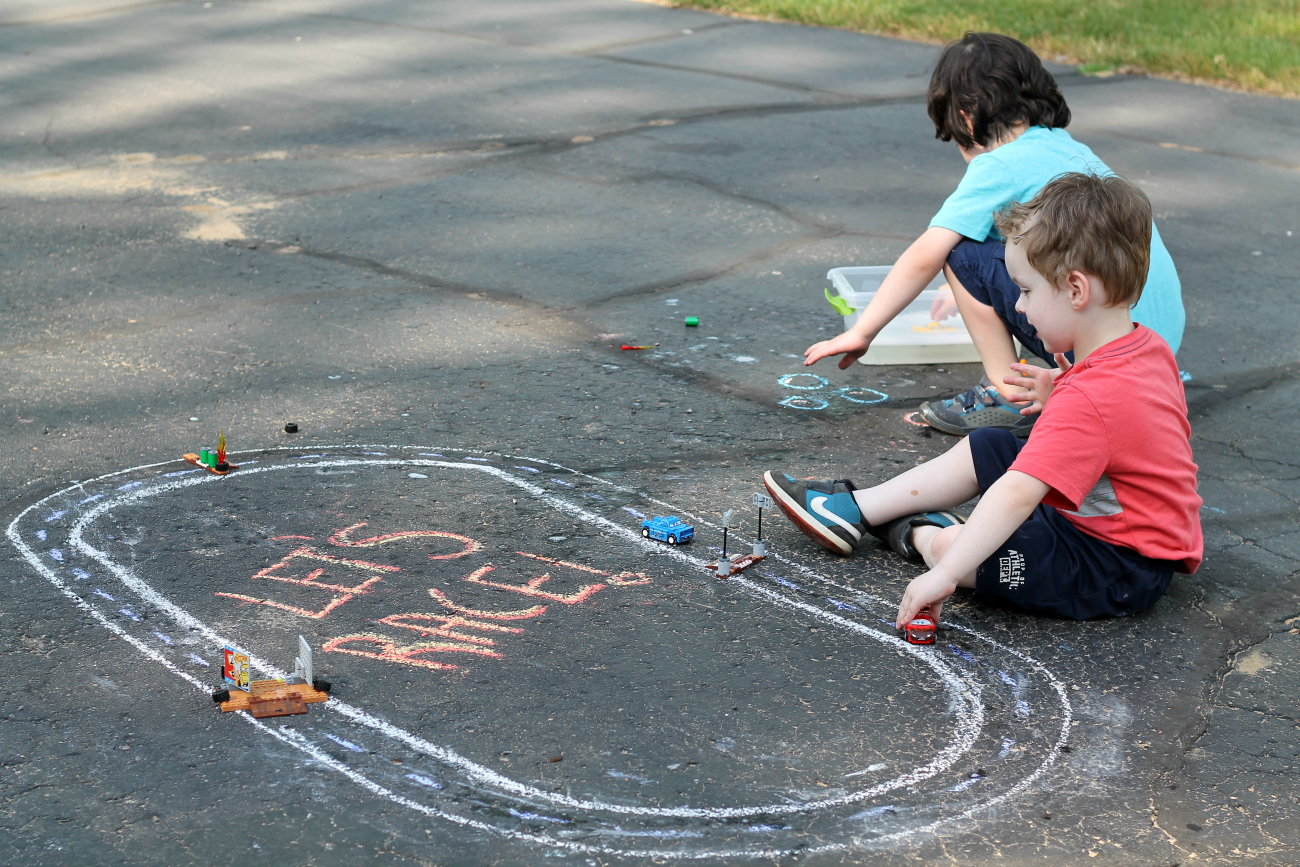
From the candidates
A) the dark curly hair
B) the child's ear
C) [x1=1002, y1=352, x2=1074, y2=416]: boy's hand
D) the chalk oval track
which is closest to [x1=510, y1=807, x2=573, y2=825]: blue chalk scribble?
the chalk oval track

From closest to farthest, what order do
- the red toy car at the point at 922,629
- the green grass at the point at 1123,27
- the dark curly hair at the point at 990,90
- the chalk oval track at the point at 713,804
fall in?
the chalk oval track at the point at 713,804 → the red toy car at the point at 922,629 → the dark curly hair at the point at 990,90 → the green grass at the point at 1123,27

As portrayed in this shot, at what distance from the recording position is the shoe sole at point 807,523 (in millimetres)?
3250

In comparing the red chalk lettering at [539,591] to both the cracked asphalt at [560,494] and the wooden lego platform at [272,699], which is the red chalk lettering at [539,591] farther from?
the wooden lego platform at [272,699]

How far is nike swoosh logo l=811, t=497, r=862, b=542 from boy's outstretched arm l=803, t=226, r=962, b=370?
51 centimetres

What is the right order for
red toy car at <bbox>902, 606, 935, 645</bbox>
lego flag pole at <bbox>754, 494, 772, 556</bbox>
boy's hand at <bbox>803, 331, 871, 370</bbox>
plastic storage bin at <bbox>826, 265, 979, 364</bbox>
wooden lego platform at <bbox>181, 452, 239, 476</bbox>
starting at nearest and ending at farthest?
red toy car at <bbox>902, 606, 935, 645</bbox>, lego flag pole at <bbox>754, 494, 772, 556</bbox>, boy's hand at <bbox>803, 331, 871, 370</bbox>, wooden lego platform at <bbox>181, 452, 239, 476</bbox>, plastic storage bin at <bbox>826, 265, 979, 364</bbox>

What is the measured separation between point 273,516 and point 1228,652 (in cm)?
238

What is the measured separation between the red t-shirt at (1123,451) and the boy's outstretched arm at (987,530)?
35mm

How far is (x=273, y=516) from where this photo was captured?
3412 mm

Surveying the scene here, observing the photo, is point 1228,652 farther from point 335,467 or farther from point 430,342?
point 430,342

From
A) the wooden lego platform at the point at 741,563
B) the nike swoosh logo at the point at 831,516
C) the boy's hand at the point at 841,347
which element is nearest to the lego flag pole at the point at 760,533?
the wooden lego platform at the point at 741,563

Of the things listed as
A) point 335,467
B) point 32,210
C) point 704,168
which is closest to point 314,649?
point 335,467

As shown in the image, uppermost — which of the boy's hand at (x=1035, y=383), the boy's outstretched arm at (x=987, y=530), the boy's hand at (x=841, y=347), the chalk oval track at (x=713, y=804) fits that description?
the boy's hand at (x=1035, y=383)

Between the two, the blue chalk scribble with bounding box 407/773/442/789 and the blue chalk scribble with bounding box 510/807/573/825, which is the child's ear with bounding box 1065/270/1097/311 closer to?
the blue chalk scribble with bounding box 510/807/573/825

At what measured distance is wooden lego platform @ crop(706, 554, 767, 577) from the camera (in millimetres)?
3210
